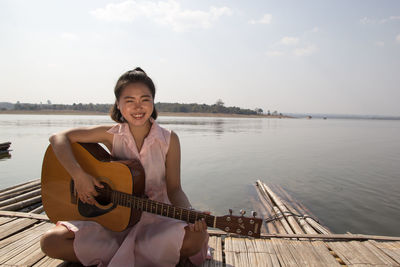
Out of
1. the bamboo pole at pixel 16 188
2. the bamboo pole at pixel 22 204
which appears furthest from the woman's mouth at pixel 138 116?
the bamboo pole at pixel 16 188

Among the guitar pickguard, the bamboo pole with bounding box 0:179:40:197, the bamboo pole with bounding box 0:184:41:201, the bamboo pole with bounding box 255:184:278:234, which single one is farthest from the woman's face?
the bamboo pole with bounding box 0:179:40:197

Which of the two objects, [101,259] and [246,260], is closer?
[101,259]

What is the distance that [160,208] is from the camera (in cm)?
245

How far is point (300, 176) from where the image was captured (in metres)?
10.9

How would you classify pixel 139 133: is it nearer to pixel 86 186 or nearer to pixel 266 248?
pixel 86 186

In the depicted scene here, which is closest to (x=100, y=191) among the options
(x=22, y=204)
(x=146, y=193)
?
(x=146, y=193)

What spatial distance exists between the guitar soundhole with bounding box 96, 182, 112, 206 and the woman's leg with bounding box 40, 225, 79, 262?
0.39 m

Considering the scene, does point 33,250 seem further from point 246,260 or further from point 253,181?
point 253,181

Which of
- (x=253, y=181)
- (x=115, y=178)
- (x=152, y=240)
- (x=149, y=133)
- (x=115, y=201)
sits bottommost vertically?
(x=253, y=181)

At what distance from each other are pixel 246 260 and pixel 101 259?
150cm

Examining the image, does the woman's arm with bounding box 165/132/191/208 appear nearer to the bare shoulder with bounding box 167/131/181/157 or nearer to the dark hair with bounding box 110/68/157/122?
the bare shoulder with bounding box 167/131/181/157

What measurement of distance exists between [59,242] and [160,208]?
1.05 meters

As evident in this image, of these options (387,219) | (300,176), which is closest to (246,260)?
(387,219)

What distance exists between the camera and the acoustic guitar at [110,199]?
2287 millimetres
